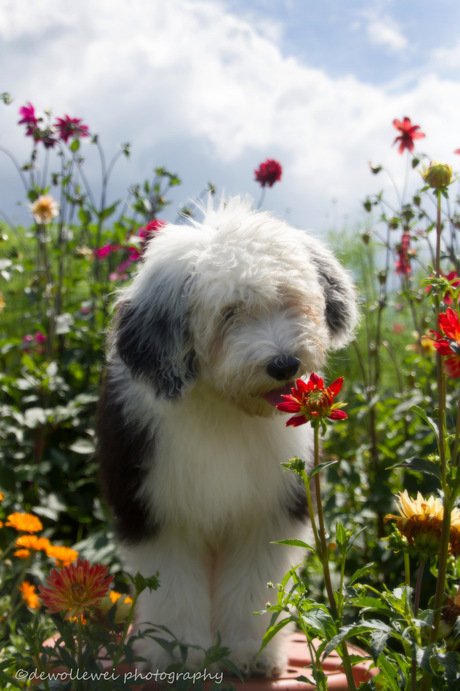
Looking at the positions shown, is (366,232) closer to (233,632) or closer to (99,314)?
(99,314)

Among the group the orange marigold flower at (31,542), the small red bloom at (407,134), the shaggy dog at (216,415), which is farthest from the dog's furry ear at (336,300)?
the orange marigold flower at (31,542)

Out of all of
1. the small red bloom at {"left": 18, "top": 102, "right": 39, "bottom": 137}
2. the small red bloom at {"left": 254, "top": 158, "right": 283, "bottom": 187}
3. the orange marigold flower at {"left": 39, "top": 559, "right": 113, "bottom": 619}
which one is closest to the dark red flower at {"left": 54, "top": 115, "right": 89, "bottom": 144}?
the small red bloom at {"left": 18, "top": 102, "right": 39, "bottom": 137}

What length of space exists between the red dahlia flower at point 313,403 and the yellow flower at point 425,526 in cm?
25

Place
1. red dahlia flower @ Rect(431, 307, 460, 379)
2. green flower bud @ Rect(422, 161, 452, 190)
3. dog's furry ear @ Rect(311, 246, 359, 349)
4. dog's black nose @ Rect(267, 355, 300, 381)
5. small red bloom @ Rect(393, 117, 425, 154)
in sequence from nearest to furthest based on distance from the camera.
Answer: red dahlia flower @ Rect(431, 307, 460, 379) → green flower bud @ Rect(422, 161, 452, 190) → dog's black nose @ Rect(267, 355, 300, 381) → dog's furry ear @ Rect(311, 246, 359, 349) → small red bloom @ Rect(393, 117, 425, 154)

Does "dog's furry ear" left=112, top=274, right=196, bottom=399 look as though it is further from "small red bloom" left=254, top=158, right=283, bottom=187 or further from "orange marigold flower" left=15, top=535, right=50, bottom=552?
"small red bloom" left=254, top=158, right=283, bottom=187

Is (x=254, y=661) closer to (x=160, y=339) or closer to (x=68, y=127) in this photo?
(x=160, y=339)

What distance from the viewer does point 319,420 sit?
1.21 metres

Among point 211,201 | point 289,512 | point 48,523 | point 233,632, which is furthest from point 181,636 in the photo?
point 48,523

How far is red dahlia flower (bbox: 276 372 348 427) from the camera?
1205 millimetres

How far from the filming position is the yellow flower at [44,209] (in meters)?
3.84

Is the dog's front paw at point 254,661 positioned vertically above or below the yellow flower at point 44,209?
below

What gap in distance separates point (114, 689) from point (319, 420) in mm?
795

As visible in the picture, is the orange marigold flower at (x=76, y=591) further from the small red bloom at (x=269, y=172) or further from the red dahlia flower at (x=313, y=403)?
the small red bloom at (x=269, y=172)

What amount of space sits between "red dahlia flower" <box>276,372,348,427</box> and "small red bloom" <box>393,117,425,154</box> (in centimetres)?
201
